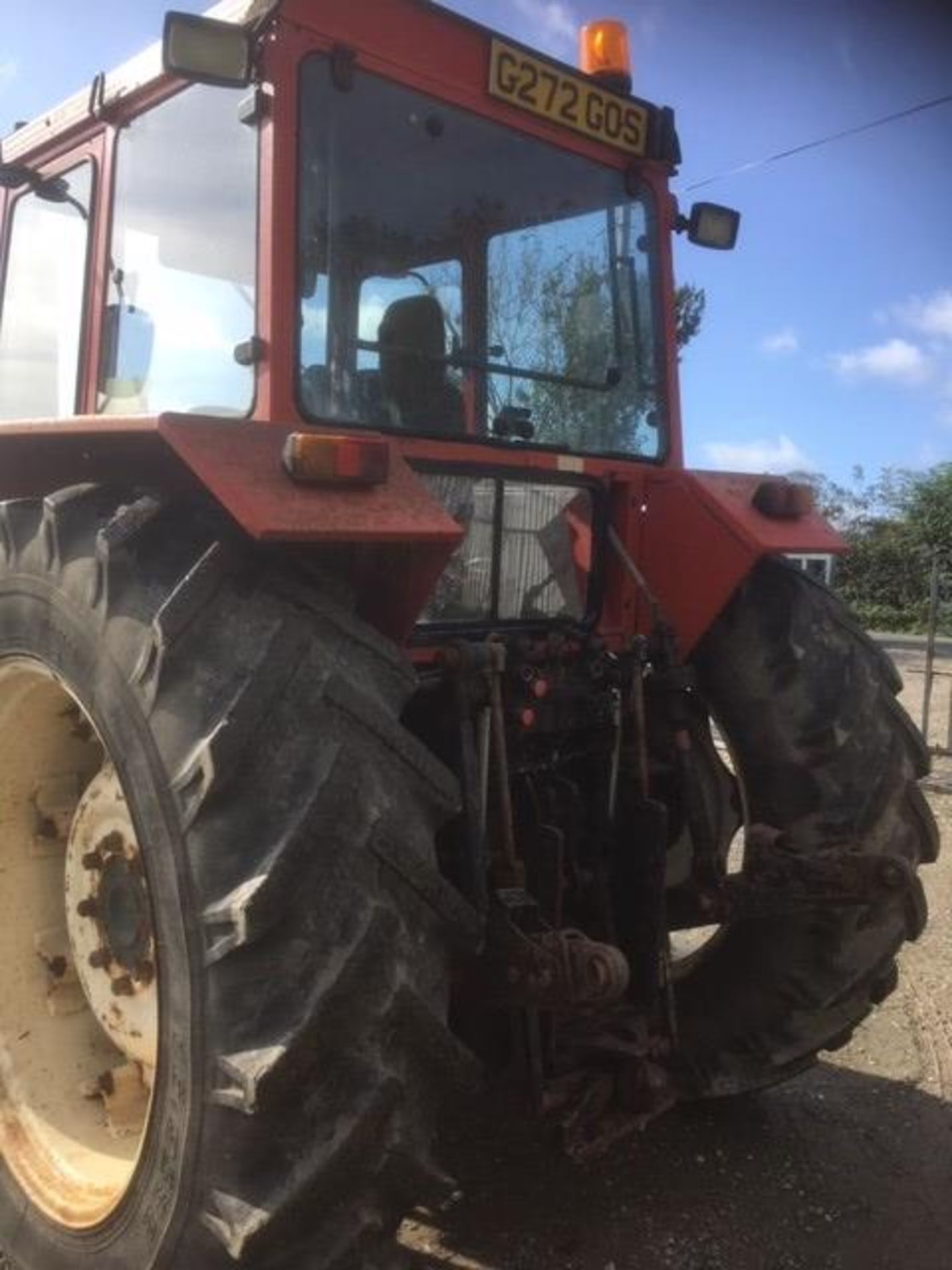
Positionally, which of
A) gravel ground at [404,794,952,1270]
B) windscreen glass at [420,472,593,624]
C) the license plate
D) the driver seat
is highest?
the license plate

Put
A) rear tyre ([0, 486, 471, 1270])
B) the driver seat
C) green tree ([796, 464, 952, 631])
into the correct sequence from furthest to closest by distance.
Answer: green tree ([796, 464, 952, 631]) → the driver seat → rear tyre ([0, 486, 471, 1270])

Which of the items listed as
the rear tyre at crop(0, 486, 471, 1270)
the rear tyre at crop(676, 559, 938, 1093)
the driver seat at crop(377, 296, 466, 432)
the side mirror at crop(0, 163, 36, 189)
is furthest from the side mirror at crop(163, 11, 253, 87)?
the rear tyre at crop(676, 559, 938, 1093)

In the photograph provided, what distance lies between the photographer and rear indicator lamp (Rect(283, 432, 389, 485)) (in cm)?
211

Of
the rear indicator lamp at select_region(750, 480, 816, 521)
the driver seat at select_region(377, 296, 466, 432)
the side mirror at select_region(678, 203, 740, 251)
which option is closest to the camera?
the driver seat at select_region(377, 296, 466, 432)

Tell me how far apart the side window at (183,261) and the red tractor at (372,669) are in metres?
0.01

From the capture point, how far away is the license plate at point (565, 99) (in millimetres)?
2885

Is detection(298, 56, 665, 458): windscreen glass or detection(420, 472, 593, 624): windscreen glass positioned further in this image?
detection(420, 472, 593, 624): windscreen glass

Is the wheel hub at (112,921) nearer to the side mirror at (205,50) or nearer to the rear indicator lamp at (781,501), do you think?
the side mirror at (205,50)

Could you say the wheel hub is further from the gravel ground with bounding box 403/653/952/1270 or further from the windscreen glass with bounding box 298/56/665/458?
the windscreen glass with bounding box 298/56/665/458

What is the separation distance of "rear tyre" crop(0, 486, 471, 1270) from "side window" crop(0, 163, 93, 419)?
1.15 metres

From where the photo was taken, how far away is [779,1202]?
9.71 ft

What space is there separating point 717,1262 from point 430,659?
145 cm

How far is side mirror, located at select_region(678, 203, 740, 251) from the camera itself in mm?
3525

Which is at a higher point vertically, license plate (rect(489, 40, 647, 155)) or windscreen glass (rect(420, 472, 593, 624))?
license plate (rect(489, 40, 647, 155))
